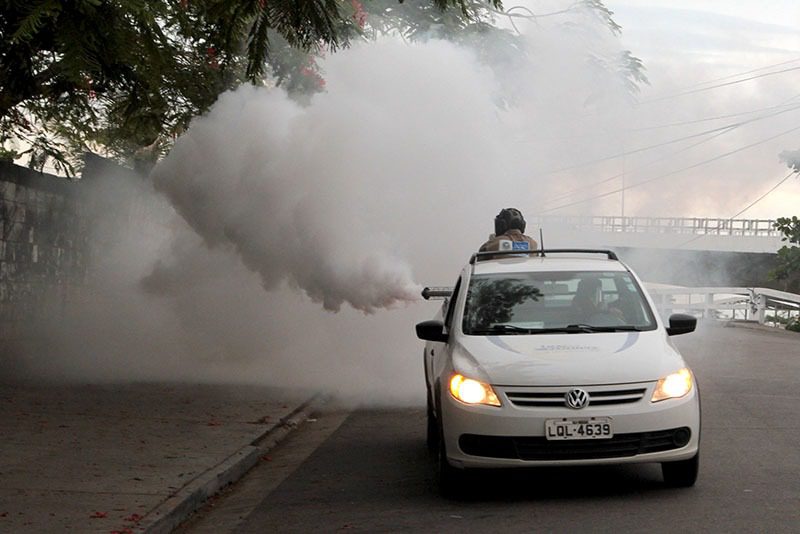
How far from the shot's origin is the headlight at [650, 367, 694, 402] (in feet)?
27.7

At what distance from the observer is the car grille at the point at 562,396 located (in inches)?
327

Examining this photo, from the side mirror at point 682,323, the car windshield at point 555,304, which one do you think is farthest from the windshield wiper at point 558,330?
the side mirror at point 682,323

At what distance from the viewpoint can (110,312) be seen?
2345 centimetres

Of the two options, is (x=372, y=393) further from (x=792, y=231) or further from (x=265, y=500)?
(x=792, y=231)

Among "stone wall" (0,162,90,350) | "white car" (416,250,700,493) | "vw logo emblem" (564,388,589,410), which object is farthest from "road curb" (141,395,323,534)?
"stone wall" (0,162,90,350)

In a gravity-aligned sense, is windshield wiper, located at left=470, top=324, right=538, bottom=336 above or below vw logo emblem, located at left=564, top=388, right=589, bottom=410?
above

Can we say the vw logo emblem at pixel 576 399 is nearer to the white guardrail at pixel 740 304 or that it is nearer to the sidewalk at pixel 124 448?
the sidewalk at pixel 124 448

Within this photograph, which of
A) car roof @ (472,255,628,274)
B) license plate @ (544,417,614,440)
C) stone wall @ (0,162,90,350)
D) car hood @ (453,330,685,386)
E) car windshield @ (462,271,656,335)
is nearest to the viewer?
license plate @ (544,417,614,440)

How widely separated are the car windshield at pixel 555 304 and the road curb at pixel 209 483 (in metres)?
2.06

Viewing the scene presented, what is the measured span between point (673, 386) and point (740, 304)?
29675 millimetres

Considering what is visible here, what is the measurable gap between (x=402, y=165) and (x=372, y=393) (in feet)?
17.3

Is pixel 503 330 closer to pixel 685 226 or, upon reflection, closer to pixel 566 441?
pixel 566 441

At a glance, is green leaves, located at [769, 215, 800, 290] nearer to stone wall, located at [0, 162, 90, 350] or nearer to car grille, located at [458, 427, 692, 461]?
stone wall, located at [0, 162, 90, 350]

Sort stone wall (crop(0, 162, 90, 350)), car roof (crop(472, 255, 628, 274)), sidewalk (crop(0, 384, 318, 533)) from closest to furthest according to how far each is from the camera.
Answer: sidewalk (crop(0, 384, 318, 533)) → car roof (crop(472, 255, 628, 274)) → stone wall (crop(0, 162, 90, 350))
